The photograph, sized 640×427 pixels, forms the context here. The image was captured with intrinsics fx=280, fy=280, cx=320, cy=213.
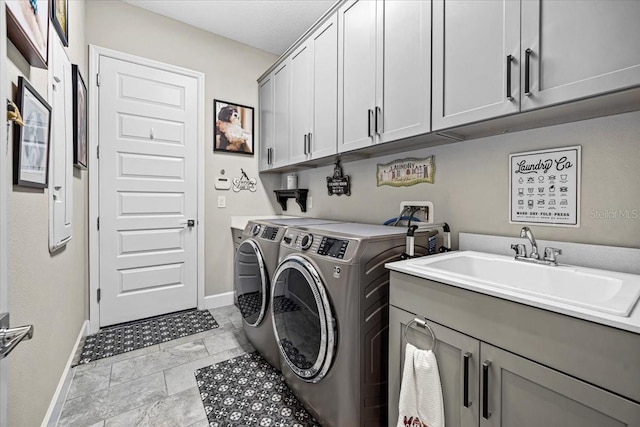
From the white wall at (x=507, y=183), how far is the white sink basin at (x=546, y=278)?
190mm

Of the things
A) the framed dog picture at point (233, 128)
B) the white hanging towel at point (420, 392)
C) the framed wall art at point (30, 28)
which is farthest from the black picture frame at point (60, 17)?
the white hanging towel at point (420, 392)

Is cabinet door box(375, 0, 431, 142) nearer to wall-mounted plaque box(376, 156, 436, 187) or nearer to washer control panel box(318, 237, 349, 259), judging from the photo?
wall-mounted plaque box(376, 156, 436, 187)

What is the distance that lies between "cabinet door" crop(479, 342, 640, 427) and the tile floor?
1391 millimetres

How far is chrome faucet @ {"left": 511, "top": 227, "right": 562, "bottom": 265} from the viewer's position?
120 centimetres

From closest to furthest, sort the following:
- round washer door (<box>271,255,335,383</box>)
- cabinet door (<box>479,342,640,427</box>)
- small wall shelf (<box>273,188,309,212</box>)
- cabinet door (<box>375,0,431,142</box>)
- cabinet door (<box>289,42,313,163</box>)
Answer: cabinet door (<box>479,342,640,427</box>)
round washer door (<box>271,255,335,383</box>)
cabinet door (<box>375,0,431,142</box>)
cabinet door (<box>289,42,313,163</box>)
small wall shelf (<box>273,188,309,212</box>)

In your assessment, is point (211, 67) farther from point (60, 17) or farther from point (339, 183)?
point (339, 183)

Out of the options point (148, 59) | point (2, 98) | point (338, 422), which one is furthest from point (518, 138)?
Result: point (148, 59)

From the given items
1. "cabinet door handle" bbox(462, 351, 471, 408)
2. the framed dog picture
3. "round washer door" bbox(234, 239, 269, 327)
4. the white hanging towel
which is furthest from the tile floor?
the framed dog picture

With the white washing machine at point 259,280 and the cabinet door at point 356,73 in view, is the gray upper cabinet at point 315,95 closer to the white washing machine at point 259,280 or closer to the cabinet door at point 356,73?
the cabinet door at point 356,73

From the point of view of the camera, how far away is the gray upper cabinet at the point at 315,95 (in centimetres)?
207

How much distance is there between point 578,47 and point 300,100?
186cm

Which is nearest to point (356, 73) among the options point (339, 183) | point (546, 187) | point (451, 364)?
point (339, 183)

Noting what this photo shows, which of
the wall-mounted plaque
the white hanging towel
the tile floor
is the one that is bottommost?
the tile floor

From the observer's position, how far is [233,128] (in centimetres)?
306
